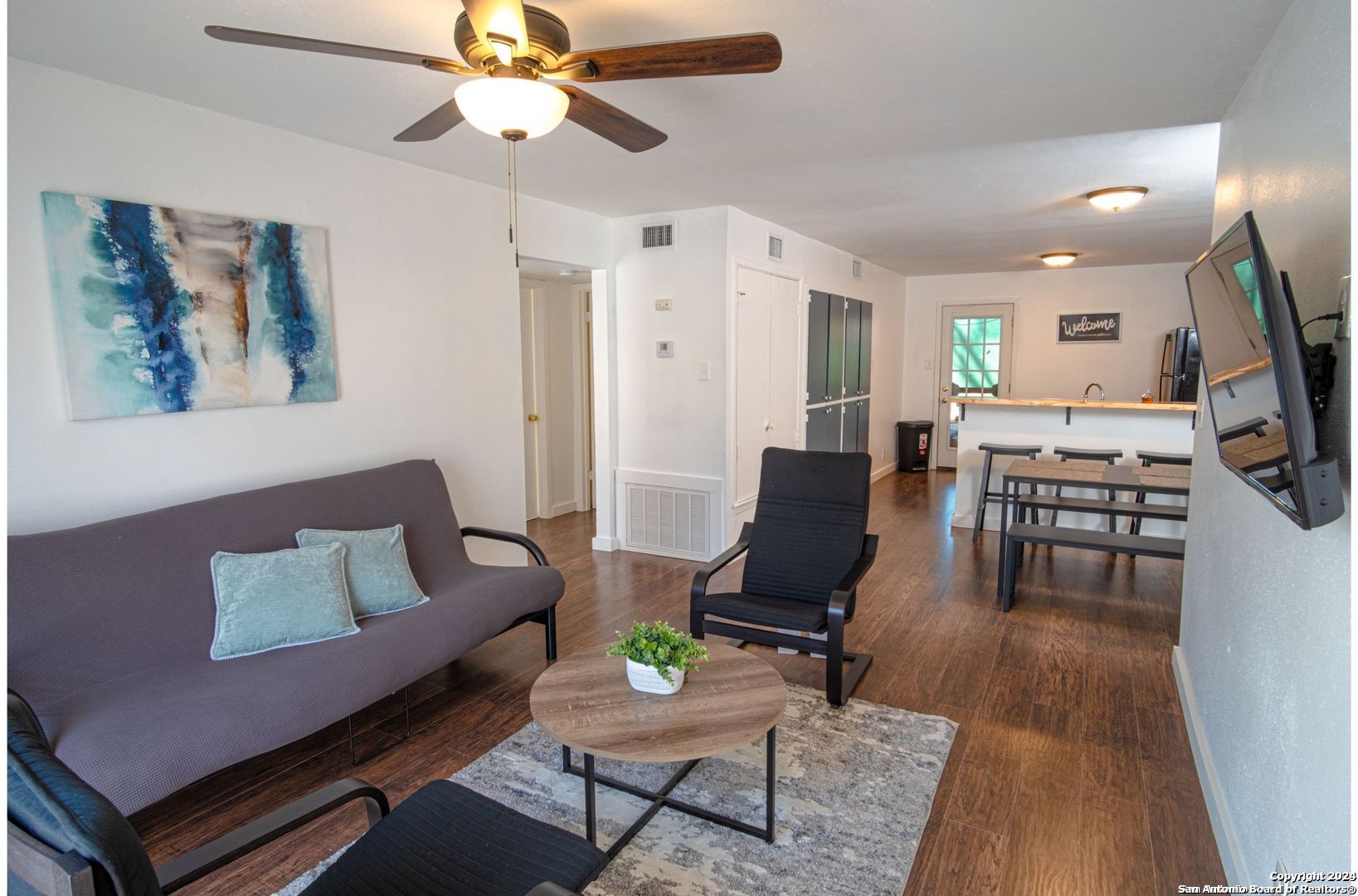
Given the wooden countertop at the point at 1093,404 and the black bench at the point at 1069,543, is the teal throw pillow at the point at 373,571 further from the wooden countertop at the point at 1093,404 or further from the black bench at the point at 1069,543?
the wooden countertop at the point at 1093,404

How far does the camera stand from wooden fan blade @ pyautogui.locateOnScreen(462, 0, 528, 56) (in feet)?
5.88

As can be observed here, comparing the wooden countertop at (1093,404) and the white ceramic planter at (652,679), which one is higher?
the wooden countertop at (1093,404)

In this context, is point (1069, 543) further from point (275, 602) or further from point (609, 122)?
point (275, 602)

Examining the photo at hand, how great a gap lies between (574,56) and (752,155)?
1.73 meters

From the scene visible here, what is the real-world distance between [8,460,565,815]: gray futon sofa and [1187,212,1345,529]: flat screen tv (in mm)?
2551

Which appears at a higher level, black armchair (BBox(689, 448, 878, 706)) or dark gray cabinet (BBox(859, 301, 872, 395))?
dark gray cabinet (BBox(859, 301, 872, 395))

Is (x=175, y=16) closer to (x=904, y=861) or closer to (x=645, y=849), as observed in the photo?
(x=645, y=849)

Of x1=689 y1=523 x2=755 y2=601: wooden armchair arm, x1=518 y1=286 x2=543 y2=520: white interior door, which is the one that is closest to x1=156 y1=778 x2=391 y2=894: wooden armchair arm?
x1=689 y1=523 x2=755 y2=601: wooden armchair arm

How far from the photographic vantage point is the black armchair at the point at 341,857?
1.17 m

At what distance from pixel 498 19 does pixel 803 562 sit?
249 cm

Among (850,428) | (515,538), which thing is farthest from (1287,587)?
(850,428)

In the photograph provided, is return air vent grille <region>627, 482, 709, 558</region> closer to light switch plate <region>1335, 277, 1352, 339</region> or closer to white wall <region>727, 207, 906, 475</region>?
white wall <region>727, 207, 906, 475</region>

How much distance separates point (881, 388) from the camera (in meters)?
8.41

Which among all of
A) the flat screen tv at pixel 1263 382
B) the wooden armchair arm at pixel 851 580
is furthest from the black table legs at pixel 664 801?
the flat screen tv at pixel 1263 382
